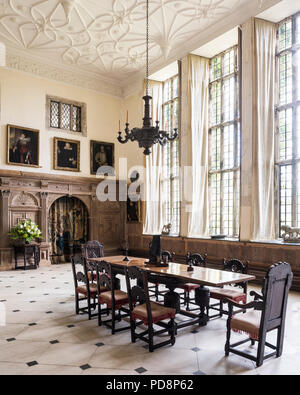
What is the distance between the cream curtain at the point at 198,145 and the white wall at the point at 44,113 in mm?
3488

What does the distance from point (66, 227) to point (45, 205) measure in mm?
1629

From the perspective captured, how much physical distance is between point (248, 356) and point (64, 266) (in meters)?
9.23

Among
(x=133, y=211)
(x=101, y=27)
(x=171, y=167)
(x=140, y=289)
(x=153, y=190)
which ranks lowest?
(x=140, y=289)

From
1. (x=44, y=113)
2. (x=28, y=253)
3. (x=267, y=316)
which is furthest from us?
(x=44, y=113)

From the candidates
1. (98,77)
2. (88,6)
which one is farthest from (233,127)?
(98,77)

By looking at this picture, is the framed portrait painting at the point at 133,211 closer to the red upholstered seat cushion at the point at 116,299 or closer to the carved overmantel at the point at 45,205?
the carved overmantel at the point at 45,205

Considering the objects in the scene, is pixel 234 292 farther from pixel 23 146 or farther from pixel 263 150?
pixel 23 146

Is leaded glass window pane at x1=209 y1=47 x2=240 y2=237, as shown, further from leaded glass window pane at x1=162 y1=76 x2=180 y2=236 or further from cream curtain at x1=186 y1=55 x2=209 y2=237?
leaded glass window pane at x1=162 y1=76 x2=180 y2=236

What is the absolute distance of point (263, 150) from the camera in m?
8.62

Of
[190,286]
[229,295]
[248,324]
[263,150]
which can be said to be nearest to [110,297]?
[190,286]

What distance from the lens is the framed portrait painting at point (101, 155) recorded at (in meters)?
13.6

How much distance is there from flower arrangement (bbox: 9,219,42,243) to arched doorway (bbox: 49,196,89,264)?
173 cm

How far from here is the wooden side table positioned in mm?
10875

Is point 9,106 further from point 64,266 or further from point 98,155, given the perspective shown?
point 64,266
